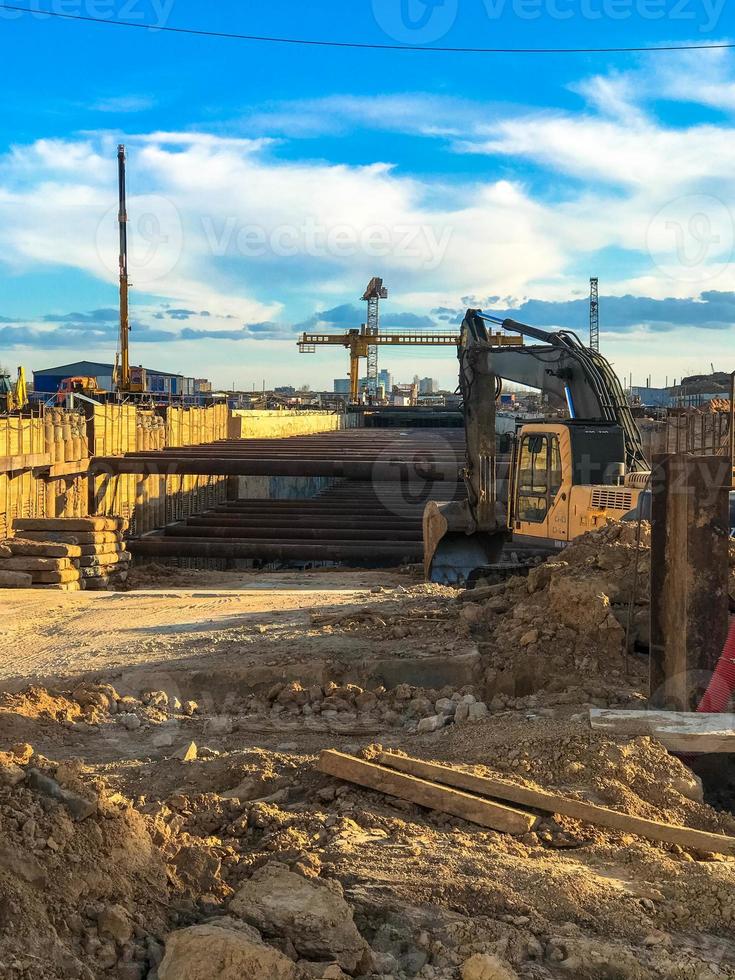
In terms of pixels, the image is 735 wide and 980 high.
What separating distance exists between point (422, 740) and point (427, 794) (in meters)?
1.62

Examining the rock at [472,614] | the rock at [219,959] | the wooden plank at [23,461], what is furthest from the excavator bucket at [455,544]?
the rock at [219,959]

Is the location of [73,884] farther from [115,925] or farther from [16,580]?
[16,580]

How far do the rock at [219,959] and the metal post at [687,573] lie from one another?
403 cm

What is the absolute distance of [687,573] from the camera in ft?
22.1

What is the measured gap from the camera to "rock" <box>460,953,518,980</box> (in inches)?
148

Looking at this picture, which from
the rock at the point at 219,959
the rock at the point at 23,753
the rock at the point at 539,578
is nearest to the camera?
the rock at the point at 219,959

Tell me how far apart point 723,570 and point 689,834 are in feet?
7.17

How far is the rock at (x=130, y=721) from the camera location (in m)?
7.43

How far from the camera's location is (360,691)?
8.08 m

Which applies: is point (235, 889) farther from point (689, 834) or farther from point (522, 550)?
point (522, 550)

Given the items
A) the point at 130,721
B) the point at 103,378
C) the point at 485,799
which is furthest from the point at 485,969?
the point at 103,378

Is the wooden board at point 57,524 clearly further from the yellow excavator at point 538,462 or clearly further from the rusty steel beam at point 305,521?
the rusty steel beam at point 305,521

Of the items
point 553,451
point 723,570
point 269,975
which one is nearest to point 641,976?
point 269,975

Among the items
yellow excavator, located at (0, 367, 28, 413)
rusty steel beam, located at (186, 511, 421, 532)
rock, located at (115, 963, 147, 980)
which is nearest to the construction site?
rock, located at (115, 963, 147, 980)
